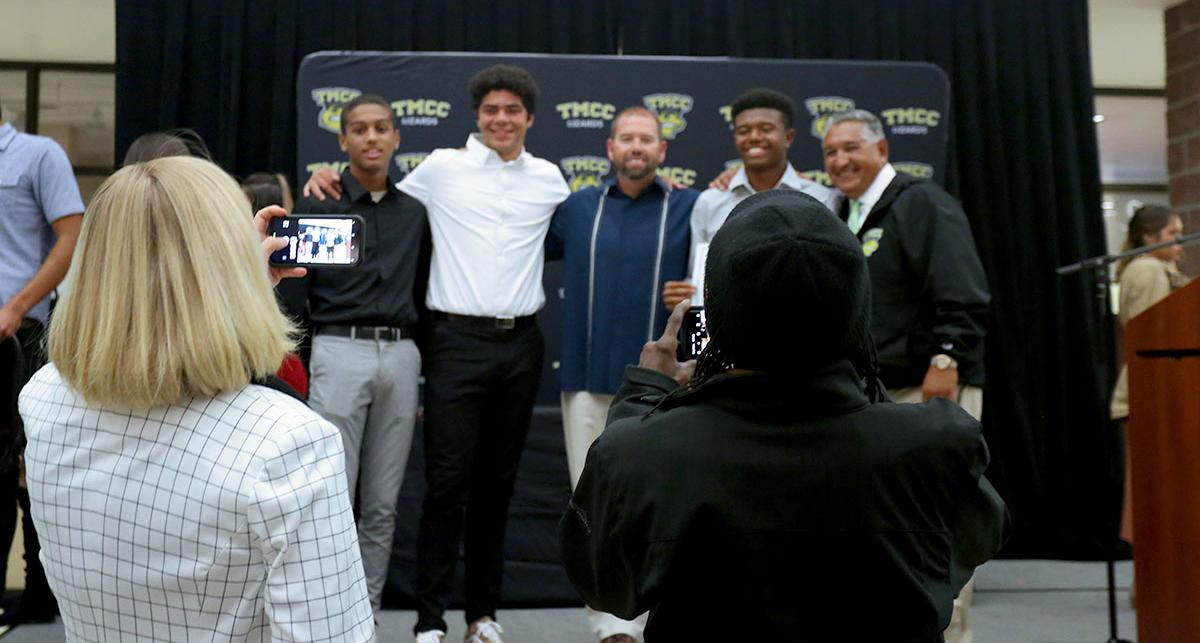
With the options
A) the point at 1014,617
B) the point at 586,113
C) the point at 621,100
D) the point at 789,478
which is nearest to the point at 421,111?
the point at 586,113

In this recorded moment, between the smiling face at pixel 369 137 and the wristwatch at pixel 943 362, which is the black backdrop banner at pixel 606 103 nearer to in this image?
the smiling face at pixel 369 137

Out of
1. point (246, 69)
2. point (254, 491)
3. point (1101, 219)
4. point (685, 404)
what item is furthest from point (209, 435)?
point (1101, 219)

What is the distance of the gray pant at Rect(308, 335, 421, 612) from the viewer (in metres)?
3.86

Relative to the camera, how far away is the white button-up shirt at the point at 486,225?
3898 millimetres

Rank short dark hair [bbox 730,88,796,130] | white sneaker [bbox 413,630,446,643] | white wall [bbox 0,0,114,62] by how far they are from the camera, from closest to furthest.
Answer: white sneaker [bbox 413,630,446,643] → short dark hair [bbox 730,88,796,130] → white wall [bbox 0,0,114,62]

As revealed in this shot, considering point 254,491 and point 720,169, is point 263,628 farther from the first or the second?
point 720,169

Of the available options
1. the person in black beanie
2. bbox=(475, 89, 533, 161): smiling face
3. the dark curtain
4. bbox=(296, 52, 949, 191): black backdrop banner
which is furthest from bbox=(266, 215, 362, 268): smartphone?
the dark curtain

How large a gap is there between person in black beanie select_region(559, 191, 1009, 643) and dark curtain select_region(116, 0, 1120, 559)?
4.58 meters

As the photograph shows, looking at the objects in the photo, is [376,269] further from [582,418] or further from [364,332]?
[582,418]

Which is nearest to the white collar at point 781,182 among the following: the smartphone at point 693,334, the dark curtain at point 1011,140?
the dark curtain at point 1011,140

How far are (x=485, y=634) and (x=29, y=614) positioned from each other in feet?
5.51

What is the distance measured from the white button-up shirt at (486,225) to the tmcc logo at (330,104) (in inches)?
39.3

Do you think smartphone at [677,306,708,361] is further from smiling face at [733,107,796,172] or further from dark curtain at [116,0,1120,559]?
dark curtain at [116,0,1120,559]

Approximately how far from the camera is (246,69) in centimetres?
558
